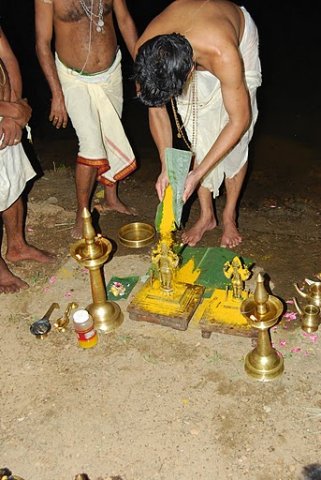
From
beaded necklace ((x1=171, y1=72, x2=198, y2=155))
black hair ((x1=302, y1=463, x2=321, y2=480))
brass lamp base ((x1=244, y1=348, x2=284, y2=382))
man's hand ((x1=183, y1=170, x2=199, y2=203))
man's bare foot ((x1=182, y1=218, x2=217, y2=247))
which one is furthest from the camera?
man's bare foot ((x1=182, y1=218, x2=217, y2=247))

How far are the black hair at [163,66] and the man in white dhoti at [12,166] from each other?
1143 millimetres

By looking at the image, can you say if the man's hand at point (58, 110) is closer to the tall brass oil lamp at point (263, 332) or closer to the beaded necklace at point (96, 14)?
the beaded necklace at point (96, 14)

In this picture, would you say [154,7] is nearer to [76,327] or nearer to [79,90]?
[79,90]

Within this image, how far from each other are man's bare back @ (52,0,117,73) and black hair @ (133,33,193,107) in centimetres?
141

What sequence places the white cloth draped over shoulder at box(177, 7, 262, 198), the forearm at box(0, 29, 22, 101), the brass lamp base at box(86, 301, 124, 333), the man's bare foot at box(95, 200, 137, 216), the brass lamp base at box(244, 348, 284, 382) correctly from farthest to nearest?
the man's bare foot at box(95, 200, 137, 216) → the white cloth draped over shoulder at box(177, 7, 262, 198) → the forearm at box(0, 29, 22, 101) → the brass lamp base at box(86, 301, 124, 333) → the brass lamp base at box(244, 348, 284, 382)

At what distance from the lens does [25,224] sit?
465 cm

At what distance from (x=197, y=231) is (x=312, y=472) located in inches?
85.3

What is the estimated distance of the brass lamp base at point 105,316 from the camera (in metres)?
3.30

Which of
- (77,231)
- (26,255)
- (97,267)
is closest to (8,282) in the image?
(26,255)

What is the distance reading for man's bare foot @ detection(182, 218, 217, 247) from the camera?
415 cm

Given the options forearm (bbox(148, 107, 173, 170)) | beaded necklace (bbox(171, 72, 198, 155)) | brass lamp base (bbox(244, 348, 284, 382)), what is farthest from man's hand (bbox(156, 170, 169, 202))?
brass lamp base (bbox(244, 348, 284, 382))

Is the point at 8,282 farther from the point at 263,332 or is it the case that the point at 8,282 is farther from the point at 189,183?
the point at 263,332

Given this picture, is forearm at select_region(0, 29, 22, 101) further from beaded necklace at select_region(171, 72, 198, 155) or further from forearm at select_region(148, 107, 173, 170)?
beaded necklace at select_region(171, 72, 198, 155)

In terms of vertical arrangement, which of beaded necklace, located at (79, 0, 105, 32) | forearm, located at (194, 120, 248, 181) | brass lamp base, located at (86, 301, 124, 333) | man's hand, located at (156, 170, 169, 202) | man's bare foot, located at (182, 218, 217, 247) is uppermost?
beaded necklace, located at (79, 0, 105, 32)
